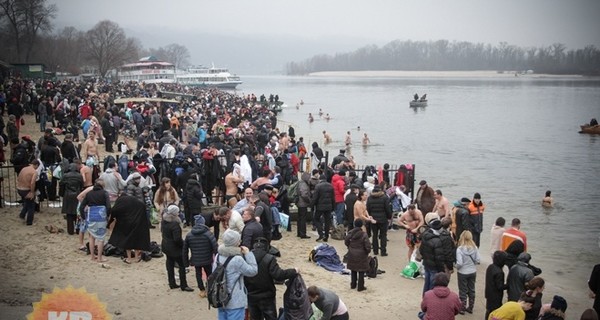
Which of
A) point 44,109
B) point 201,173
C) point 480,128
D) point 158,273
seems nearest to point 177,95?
point 480,128

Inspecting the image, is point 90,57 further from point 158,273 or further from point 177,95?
point 158,273

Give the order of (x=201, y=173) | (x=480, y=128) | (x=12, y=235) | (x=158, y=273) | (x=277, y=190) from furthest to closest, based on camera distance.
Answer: (x=480, y=128)
(x=201, y=173)
(x=277, y=190)
(x=12, y=235)
(x=158, y=273)

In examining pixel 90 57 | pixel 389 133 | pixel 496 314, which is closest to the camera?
pixel 496 314

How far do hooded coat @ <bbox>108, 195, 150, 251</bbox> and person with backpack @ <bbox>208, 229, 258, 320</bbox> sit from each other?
148 inches

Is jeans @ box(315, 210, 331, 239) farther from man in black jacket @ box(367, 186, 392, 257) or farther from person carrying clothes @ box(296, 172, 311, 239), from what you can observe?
man in black jacket @ box(367, 186, 392, 257)

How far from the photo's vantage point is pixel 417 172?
30.8 metres

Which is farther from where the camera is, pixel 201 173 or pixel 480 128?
pixel 480 128

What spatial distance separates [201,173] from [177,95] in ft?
151

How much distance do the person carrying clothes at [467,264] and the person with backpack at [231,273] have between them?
393 centimetres

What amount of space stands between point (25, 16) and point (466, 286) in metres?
48.2

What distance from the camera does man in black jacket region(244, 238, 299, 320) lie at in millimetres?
7328

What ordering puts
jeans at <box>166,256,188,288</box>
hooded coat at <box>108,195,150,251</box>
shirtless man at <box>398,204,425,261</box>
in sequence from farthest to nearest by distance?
shirtless man at <box>398,204,425,261</box> < hooded coat at <box>108,195,150,251</box> < jeans at <box>166,256,188,288</box>

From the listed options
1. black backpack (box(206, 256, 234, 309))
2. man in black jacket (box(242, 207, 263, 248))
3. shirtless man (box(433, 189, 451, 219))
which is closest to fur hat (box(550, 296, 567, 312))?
black backpack (box(206, 256, 234, 309))

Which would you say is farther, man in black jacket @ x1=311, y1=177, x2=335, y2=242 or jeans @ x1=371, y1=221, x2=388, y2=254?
man in black jacket @ x1=311, y1=177, x2=335, y2=242
